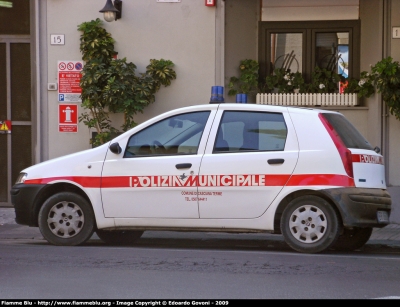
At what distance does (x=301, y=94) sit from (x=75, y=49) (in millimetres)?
3963

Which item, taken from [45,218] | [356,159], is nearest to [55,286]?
[45,218]

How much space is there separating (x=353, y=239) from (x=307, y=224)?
1.10 metres

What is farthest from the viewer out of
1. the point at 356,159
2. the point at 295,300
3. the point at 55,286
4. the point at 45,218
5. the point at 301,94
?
the point at 301,94

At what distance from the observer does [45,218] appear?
9.59m

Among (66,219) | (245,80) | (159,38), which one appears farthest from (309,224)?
(159,38)

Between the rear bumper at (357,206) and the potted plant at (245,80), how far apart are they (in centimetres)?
520

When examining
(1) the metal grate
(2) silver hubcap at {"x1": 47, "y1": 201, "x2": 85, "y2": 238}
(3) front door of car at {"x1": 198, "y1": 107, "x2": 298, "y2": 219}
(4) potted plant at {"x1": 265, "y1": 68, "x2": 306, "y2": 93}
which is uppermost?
(4) potted plant at {"x1": 265, "y1": 68, "x2": 306, "y2": 93}

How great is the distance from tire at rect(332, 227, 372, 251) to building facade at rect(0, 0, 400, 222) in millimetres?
4335

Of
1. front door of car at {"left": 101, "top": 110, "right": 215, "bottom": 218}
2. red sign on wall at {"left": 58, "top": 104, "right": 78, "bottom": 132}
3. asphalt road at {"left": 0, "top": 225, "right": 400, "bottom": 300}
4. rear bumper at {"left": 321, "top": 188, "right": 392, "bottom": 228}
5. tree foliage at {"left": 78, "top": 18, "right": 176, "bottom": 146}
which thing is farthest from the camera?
red sign on wall at {"left": 58, "top": 104, "right": 78, "bottom": 132}

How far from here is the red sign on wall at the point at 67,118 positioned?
1420cm

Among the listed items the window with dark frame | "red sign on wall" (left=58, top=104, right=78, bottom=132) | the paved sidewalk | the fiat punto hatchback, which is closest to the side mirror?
the fiat punto hatchback

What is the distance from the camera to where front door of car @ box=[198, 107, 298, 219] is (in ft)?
29.3

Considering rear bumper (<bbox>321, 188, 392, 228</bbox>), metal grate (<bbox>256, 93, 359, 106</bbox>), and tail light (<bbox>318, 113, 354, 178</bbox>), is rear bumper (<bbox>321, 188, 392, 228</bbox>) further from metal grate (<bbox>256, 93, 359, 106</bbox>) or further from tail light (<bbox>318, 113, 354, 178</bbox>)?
metal grate (<bbox>256, 93, 359, 106</bbox>)

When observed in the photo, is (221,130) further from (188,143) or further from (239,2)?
(239,2)
